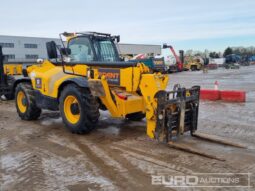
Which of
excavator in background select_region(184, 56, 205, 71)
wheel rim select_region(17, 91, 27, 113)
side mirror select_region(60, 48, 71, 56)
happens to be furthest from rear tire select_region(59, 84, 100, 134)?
excavator in background select_region(184, 56, 205, 71)

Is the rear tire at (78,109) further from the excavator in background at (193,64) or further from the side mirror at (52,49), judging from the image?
the excavator in background at (193,64)

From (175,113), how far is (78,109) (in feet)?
7.48

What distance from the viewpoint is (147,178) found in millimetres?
4406

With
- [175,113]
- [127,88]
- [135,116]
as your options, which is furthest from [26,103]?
[175,113]

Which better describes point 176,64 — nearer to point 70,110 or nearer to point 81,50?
point 81,50

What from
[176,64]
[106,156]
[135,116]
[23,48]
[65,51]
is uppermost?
[23,48]

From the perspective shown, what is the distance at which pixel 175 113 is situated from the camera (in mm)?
5805

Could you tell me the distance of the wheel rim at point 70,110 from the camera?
700 centimetres

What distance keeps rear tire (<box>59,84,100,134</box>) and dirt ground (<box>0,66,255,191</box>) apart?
246 millimetres

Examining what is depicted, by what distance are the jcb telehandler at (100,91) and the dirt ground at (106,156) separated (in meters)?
0.44

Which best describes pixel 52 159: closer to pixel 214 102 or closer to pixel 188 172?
pixel 188 172

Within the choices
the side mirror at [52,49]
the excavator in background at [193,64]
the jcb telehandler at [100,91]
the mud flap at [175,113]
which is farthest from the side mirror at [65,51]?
the excavator in background at [193,64]

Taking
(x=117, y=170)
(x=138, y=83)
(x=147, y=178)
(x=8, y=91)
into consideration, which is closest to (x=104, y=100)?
(x=138, y=83)

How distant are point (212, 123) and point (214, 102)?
346cm
